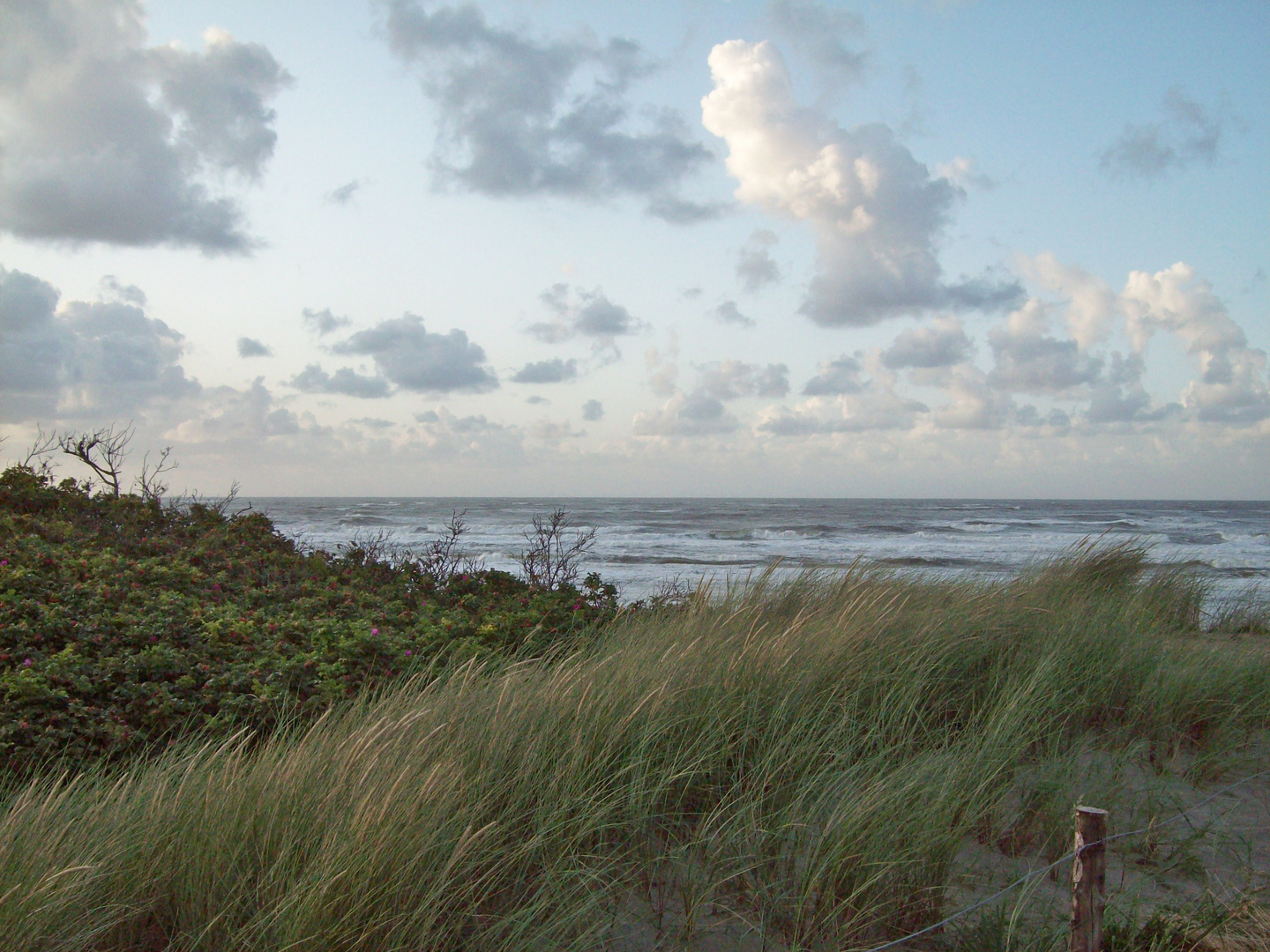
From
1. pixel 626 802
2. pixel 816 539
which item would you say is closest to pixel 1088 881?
pixel 626 802

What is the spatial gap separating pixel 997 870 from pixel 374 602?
5.45 m

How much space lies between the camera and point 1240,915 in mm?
2771

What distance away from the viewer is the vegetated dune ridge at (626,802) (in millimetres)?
2438

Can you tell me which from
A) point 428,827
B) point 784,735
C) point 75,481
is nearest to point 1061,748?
point 784,735

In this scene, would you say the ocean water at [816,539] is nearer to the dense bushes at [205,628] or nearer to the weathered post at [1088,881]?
the dense bushes at [205,628]

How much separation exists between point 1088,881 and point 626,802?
158cm

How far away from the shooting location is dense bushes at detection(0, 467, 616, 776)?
4.34m

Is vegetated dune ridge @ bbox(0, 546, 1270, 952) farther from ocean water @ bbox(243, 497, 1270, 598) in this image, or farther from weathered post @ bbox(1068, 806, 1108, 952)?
ocean water @ bbox(243, 497, 1270, 598)

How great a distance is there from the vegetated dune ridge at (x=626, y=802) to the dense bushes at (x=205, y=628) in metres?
0.45

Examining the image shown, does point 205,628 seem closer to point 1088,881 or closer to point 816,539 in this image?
point 1088,881

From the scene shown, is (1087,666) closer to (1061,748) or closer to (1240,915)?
(1061,748)

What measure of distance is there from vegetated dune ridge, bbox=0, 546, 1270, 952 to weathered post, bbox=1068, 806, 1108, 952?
20.8 inches

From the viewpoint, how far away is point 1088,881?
2344mm

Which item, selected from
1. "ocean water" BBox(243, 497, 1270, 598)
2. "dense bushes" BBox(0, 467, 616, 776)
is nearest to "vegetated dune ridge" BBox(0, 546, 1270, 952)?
"dense bushes" BBox(0, 467, 616, 776)
